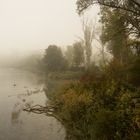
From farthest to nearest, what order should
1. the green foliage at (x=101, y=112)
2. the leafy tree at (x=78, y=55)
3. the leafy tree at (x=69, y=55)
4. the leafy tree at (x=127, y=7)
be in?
the leafy tree at (x=69, y=55)
the leafy tree at (x=78, y=55)
the leafy tree at (x=127, y=7)
the green foliage at (x=101, y=112)

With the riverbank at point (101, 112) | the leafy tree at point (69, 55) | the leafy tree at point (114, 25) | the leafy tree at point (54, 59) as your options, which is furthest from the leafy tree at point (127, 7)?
the leafy tree at point (69, 55)

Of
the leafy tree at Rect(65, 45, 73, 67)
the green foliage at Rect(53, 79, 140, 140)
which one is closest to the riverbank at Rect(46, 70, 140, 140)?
the green foliage at Rect(53, 79, 140, 140)

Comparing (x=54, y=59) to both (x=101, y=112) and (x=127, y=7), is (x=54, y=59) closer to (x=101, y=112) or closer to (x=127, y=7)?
(x=127, y=7)

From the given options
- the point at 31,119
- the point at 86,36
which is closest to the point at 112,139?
the point at 31,119

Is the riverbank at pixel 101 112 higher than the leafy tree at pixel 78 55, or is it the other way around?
the leafy tree at pixel 78 55

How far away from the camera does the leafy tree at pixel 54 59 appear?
57.5 meters

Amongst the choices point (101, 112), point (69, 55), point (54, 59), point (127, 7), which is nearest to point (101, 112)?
point (101, 112)

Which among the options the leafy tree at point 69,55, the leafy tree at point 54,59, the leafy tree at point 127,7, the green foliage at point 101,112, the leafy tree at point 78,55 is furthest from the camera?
the leafy tree at point 69,55

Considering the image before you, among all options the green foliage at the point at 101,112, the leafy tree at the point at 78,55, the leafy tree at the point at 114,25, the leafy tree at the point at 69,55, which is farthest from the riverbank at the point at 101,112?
the leafy tree at the point at 69,55

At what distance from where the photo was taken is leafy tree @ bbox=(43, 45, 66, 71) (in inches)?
2264

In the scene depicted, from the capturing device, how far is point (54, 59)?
189 ft

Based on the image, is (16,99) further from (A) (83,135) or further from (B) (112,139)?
(B) (112,139)

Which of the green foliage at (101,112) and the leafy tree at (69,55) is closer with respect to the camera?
the green foliage at (101,112)

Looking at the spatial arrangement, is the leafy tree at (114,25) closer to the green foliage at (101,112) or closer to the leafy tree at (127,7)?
the leafy tree at (127,7)
